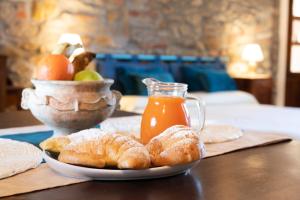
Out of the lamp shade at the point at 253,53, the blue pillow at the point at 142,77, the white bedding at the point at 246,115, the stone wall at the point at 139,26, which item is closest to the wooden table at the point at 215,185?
the white bedding at the point at 246,115

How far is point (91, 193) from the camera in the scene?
81cm

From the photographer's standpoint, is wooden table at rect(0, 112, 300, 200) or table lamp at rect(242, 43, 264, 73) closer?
wooden table at rect(0, 112, 300, 200)

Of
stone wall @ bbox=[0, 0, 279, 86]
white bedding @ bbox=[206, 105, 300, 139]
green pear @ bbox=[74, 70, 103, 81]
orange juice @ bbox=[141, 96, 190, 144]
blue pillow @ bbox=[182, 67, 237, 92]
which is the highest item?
stone wall @ bbox=[0, 0, 279, 86]

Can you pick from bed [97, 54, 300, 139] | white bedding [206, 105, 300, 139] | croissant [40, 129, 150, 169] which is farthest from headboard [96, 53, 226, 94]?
croissant [40, 129, 150, 169]

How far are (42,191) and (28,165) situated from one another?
17cm

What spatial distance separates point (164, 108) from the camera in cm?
109

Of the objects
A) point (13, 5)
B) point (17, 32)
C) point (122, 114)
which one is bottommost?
point (122, 114)

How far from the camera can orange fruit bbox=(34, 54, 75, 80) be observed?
3.90 ft

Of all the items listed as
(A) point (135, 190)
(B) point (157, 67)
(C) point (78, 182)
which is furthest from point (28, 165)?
(B) point (157, 67)

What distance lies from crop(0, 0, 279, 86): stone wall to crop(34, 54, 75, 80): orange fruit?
279cm

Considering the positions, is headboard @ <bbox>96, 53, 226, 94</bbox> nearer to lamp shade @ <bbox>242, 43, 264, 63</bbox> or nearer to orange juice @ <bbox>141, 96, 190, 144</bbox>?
lamp shade @ <bbox>242, 43, 264, 63</bbox>

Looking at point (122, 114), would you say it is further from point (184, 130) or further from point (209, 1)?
point (209, 1)

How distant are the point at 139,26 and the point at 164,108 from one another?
12.0ft

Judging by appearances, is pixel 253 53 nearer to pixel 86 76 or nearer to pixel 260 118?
pixel 260 118
